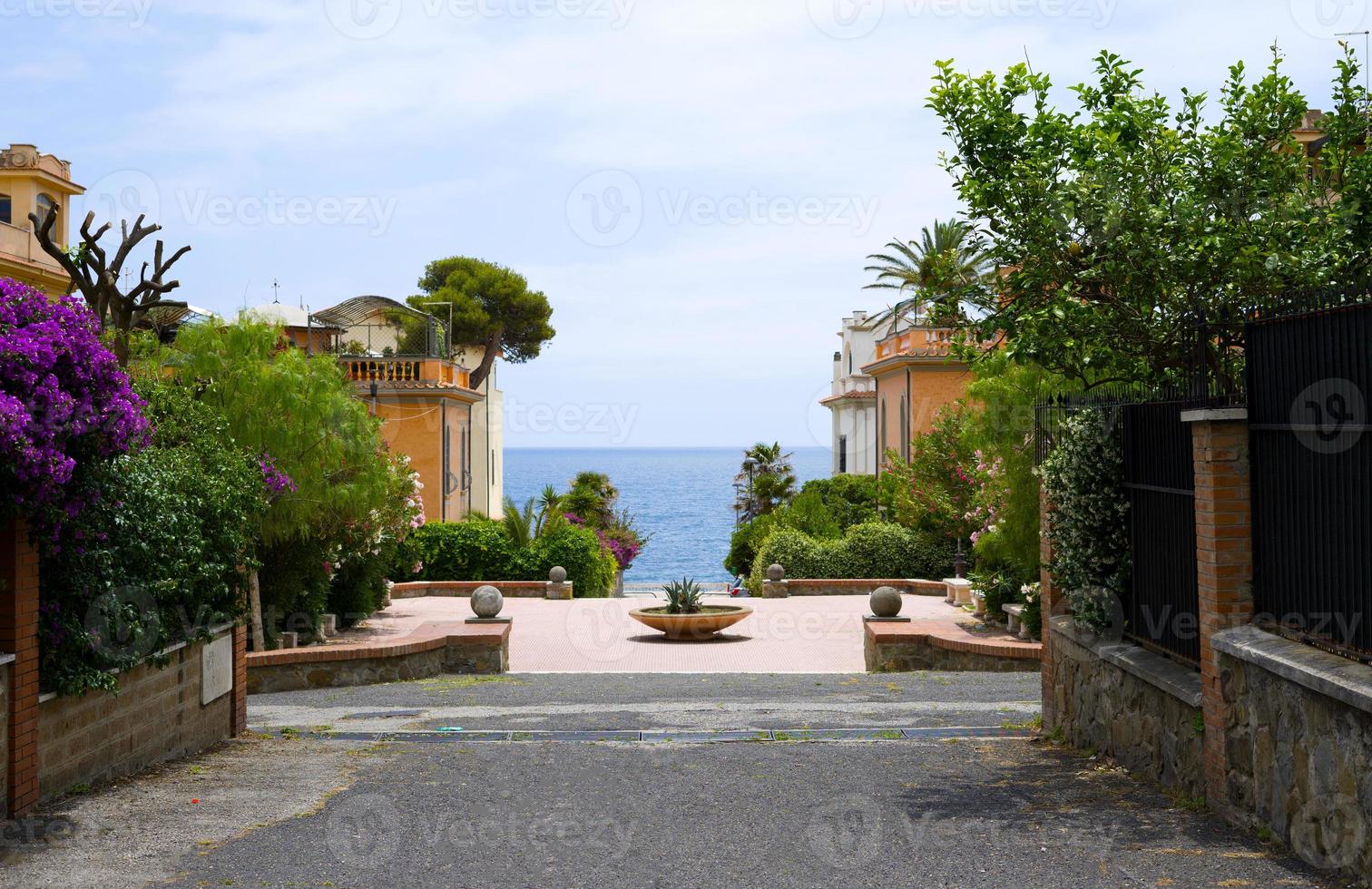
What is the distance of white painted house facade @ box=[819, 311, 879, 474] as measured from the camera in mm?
58594

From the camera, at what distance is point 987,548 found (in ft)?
63.4

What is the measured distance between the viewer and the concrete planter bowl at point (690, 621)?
22812mm

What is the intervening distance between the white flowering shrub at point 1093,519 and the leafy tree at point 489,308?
132 feet

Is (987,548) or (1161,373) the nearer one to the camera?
(1161,373)

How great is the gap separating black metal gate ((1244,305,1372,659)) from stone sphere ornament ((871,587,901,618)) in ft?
43.7

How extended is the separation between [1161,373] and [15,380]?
8.28m

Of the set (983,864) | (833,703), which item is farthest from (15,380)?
(833,703)


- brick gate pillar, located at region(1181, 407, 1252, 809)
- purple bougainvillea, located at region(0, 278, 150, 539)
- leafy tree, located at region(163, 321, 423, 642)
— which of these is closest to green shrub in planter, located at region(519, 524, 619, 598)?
leafy tree, located at region(163, 321, 423, 642)

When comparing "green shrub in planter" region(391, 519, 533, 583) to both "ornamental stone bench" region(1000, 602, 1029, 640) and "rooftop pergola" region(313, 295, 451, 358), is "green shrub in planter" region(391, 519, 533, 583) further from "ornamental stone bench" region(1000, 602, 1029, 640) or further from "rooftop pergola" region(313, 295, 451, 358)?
"ornamental stone bench" region(1000, 602, 1029, 640)

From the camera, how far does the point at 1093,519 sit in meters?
9.32

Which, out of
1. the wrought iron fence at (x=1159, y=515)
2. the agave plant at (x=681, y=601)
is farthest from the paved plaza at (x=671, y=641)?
the wrought iron fence at (x=1159, y=515)

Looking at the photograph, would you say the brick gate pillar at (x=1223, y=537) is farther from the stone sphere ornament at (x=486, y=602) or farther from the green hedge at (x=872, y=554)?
the green hedge at (x=872, y=554)

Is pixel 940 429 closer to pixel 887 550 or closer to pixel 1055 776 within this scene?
pixel 887 550

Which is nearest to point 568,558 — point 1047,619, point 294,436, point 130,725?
point 294,436
